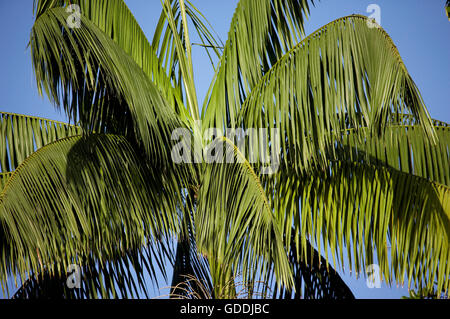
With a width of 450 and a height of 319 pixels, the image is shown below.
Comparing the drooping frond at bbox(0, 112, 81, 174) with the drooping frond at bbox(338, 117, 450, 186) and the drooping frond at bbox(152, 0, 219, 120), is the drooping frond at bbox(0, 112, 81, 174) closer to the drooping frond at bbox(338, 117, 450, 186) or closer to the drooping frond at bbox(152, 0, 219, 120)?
the drooping frond at bbox(152, 0, 219, 120)

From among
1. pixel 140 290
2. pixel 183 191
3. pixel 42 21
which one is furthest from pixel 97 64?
pixel 140 290

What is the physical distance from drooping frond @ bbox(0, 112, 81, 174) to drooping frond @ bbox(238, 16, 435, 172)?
2.09 meters

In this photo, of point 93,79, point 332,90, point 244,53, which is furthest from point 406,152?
point 93,79

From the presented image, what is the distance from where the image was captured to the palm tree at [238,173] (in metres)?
3.04

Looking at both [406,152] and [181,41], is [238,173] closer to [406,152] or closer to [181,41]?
[406,152]

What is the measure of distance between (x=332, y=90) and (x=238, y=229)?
3.71ft

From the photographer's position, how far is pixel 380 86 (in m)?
3.00

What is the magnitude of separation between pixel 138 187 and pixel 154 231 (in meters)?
0.35

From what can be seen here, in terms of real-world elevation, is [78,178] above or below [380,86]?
below

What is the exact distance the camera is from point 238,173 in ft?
10.3

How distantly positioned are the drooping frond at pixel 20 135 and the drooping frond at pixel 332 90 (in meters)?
2.09
